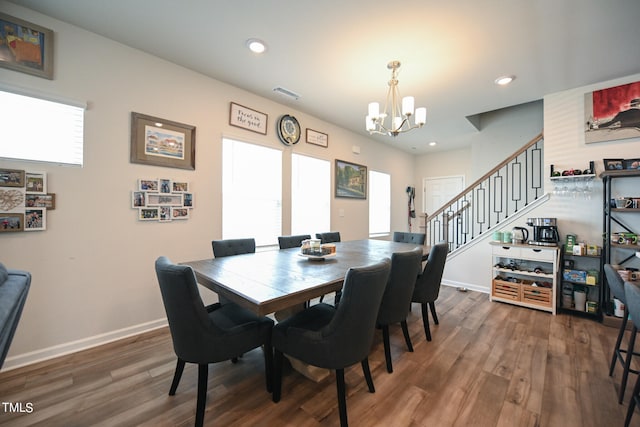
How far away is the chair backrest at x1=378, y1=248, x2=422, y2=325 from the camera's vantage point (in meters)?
1.84

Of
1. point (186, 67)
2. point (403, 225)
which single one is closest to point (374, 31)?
point (186, 67)

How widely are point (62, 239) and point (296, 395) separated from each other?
229 centimetres

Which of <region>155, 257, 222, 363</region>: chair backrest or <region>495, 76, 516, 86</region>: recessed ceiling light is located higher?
<region>495, 76, 516, 86</region>: recessed ceiling light

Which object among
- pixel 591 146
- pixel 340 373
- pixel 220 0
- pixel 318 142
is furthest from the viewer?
pixel 318 142

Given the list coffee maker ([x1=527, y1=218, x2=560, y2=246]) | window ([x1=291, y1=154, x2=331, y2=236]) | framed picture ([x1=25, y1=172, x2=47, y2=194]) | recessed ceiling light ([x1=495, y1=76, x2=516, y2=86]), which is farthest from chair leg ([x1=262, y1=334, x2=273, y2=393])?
recessed ceiling light ([x1=495, y1=76, x2=516, y2=86])

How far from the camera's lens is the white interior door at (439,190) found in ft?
20.5

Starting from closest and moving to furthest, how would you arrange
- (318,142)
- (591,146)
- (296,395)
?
(296,395) → (591,146) → (318,142)

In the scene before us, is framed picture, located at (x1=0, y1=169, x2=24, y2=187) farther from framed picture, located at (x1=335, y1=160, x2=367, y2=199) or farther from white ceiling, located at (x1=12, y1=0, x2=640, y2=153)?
framed picture, located at (x1=335, y1=160, x2=367, y2=199)

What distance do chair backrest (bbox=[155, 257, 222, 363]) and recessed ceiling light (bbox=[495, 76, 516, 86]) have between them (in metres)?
3.70

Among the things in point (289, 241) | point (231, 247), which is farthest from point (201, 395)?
point (289, 241)

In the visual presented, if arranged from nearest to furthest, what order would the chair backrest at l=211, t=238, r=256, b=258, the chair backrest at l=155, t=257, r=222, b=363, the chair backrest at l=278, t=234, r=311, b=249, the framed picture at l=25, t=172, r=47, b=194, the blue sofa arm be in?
the blue sofa arm
the chair backrest at l=155, t=257, r=222, b=363
the framed picture at l=25, t=172, r=47, b=194
the chair backrest at l=211, t=238, r=256, b=258
the chair backrest at l=278, t=234, r=311, b=249

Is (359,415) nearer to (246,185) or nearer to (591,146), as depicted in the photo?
(246,185)

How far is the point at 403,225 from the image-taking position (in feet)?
21.1

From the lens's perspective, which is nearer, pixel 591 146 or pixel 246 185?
pixel 591 146
